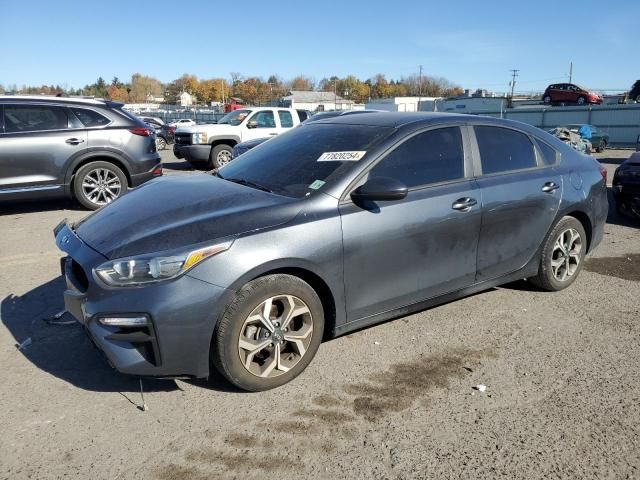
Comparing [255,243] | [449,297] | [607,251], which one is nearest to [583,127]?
[607,251]

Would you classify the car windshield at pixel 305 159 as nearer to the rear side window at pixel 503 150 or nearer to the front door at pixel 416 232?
the front door at pixel 416 232

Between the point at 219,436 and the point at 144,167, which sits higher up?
the point at 144,167

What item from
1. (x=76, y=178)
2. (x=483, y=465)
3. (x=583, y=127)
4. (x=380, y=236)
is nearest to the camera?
(x=483, y=465)

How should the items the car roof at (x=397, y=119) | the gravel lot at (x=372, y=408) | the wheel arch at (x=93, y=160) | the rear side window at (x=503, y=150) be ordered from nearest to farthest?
the gravel lot at (x=372, y=408)
the car roof at (x=397, y=119)
the rear side window at (x=503, y=150)
the wheel arch at (x=93, y=160)

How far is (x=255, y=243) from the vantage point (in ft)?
9.62

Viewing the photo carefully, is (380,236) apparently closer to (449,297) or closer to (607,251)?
(449,297)

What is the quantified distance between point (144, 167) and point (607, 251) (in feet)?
22.4

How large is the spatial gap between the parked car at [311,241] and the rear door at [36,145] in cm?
437

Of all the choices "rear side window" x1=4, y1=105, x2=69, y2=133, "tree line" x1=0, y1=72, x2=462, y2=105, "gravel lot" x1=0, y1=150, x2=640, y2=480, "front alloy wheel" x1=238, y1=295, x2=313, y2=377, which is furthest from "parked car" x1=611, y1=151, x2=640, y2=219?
"tree line" x1=0, y1=72, x2=462, y2=105

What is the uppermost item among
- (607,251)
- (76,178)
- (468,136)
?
(468,136)

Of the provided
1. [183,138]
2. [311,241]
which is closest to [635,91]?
[183,138]

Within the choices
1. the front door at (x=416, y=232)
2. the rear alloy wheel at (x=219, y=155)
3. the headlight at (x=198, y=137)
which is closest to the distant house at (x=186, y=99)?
the rear alloy wheel at (x=219, y=155)

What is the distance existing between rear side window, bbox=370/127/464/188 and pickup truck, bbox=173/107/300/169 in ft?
32.0

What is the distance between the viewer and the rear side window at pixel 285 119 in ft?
48.3
